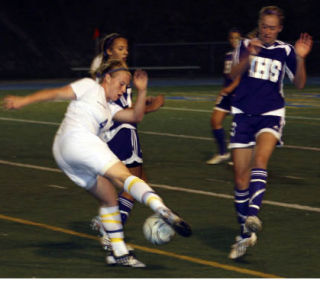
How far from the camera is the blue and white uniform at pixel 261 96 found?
8.40 metres

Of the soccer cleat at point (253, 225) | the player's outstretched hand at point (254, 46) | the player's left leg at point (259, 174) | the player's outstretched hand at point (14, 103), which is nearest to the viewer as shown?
the player's outstretched hand at point (14, 103)

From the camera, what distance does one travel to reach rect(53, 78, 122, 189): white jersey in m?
7.20

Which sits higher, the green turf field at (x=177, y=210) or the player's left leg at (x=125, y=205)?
the player's left leg at (x=125, y=205)

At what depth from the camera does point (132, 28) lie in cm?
4212

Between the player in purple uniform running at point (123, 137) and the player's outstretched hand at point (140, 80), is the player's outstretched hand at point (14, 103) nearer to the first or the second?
the player's outstretched hand at point (140, 80)

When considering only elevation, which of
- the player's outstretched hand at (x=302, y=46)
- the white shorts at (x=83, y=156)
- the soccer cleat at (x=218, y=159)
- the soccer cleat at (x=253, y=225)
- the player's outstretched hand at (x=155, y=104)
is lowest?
the soccer cleat at (x=218, y=159)

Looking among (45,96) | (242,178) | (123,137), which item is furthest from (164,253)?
(45,96)

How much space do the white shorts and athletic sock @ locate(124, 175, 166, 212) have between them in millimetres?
202

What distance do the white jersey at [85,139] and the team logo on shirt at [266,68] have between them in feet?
4.93

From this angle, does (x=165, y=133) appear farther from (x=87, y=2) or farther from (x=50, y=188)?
(x=87, y=2)

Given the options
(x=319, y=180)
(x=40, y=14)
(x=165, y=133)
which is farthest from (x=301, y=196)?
(x=40, y=14)

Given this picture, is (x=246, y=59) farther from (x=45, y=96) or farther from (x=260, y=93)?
(x=45, y=96)

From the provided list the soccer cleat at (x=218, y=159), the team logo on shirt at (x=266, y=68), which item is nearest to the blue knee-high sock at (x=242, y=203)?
the team logo on shirt at (x=266, y=68)

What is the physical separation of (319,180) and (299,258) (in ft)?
14.4
